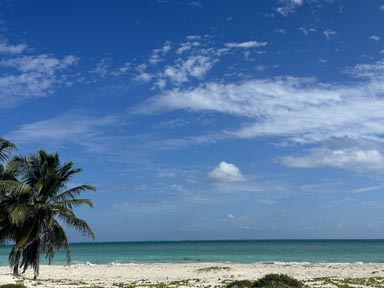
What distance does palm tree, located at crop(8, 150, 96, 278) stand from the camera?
26.2 meters

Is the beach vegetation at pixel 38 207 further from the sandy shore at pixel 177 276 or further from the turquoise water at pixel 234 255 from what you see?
the turquoise water at pixel 234 255

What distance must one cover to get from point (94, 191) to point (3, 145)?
6.34 meters

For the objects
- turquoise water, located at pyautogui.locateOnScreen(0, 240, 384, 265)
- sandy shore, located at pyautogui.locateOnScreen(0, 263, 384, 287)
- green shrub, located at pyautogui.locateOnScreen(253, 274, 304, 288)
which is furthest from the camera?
turquoise water, located at pyautogui.locateOnScreen(0, 240, 384, 265)

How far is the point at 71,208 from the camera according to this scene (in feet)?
89.6

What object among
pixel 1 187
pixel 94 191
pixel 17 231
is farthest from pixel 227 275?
pixel 1 187

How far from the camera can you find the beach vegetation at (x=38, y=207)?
26.0m

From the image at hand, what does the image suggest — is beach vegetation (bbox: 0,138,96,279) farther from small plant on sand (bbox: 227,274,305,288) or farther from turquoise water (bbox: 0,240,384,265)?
turquoise water (bbox: 0,240,384,265)

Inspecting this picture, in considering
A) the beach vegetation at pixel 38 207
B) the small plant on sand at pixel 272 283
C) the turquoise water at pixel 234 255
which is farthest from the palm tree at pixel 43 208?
the turquoise water at pixel 234 255

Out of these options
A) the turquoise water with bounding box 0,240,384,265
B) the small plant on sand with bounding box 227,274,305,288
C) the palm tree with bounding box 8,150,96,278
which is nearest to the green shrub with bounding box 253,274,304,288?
the small plant on sand with bounding box 227,274,305,288

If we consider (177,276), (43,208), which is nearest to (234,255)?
(177,276)

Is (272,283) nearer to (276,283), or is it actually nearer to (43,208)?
(276,283)

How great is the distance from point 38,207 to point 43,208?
1.60 feet

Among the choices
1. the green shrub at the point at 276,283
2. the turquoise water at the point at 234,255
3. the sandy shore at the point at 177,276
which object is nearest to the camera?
the green shrub at the point at 276,283

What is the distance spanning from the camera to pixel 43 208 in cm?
2619
